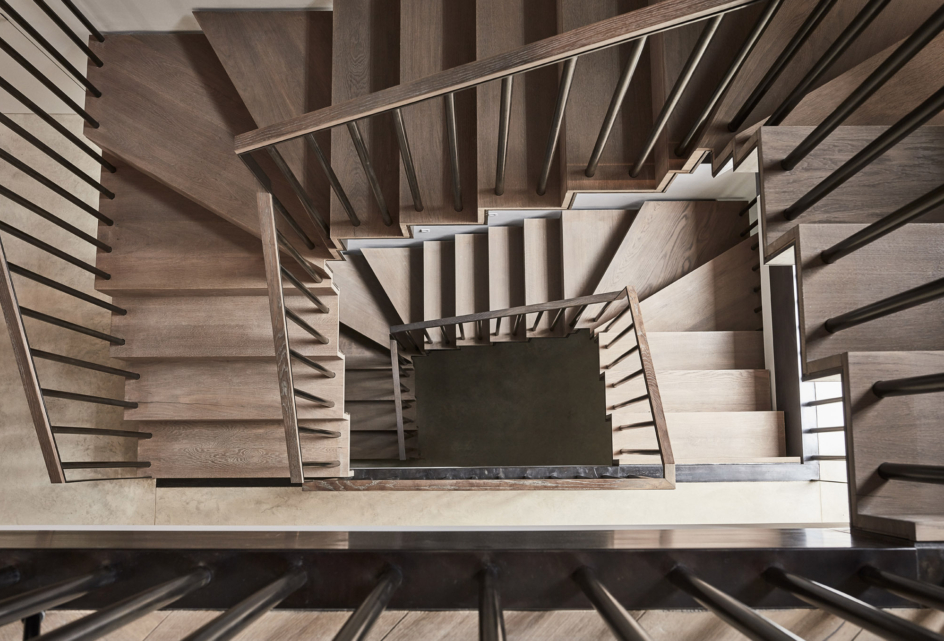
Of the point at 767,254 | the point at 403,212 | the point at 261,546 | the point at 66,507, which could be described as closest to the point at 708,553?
the point at 261,546

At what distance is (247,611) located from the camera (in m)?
0.49

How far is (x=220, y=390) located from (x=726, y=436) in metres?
2.41

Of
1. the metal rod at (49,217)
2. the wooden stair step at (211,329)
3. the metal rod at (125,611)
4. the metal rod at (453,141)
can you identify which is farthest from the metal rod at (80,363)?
the metal rod at (125,611)

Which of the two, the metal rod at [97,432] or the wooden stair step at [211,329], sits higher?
the wooden stair step at [211,329]

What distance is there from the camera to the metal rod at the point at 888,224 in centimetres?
97

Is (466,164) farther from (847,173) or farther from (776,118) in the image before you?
(847,173)

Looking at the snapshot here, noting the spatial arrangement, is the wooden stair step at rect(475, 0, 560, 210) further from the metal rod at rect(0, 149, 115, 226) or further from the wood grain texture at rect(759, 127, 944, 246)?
the metal rod at rect(0, 149, 115, 226)

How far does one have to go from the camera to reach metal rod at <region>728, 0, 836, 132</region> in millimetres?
1426

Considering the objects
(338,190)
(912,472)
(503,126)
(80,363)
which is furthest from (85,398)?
(912,472)

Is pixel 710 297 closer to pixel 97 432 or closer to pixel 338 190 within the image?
pixel 338 190

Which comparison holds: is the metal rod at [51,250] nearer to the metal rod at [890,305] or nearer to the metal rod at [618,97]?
the metal rod at [618,97]

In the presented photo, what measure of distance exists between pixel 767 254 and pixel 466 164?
141 centimetres

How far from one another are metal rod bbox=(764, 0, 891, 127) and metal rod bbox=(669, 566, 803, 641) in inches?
48.9

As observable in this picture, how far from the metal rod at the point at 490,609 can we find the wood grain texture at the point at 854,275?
44.1 inches
